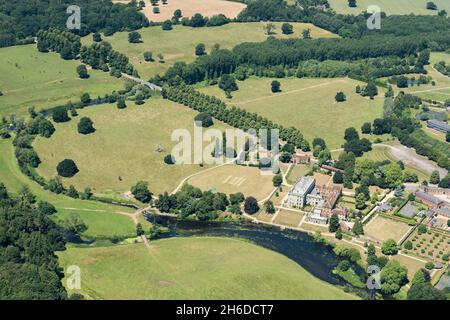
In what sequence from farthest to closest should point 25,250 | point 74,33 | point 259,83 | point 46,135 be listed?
point 74,33 < point 259,83 < point 46,135 < point 25,250

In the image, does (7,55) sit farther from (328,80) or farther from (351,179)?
(351,179)

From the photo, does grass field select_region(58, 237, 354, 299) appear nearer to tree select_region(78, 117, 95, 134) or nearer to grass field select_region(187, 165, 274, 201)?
grass field select_region(187, 165, 274, 201)

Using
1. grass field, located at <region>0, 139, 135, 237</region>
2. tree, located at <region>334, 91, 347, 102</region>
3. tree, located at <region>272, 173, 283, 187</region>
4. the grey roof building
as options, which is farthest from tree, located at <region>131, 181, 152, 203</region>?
the grey roof building

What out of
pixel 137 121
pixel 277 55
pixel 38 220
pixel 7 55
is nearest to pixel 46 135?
pixel 137 121

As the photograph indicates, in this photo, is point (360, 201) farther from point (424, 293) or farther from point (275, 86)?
point (275, 86)

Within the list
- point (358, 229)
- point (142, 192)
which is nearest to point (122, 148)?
point (142, 192)

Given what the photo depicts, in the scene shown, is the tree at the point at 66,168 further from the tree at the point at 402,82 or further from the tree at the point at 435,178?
the tree at the point at 402,82
